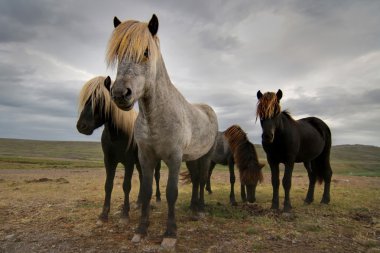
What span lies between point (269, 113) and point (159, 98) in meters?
3.43

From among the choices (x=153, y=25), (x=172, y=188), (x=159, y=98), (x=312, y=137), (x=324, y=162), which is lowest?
(x=172, y=188)

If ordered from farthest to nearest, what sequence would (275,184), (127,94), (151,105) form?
(275,184), (151,105), (127,94)

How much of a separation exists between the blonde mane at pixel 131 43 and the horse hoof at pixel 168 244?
2986 mm

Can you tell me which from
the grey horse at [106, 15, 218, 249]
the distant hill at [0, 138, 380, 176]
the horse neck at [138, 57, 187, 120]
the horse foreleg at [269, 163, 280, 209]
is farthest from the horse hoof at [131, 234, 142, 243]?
the distant hill at [0, 138, 380, 176]

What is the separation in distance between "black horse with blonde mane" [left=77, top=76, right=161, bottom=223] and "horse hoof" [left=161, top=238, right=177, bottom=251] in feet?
6.00

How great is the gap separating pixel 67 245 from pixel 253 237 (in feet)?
11.0

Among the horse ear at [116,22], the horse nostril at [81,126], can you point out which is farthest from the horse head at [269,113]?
the horse nostril at [81,126]

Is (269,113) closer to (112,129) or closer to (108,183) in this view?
(112,129)

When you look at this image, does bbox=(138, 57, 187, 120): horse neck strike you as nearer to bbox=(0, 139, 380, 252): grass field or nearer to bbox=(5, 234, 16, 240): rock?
bbox=(0, 139, 380, 252): grass field

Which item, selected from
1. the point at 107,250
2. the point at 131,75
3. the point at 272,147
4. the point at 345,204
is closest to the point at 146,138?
the point at 131,75

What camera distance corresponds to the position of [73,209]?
8.02 metres

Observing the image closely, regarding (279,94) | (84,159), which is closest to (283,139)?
(279,94)

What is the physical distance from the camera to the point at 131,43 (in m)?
4.46

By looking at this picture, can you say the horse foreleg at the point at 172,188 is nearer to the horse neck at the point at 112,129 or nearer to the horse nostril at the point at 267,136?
the horse neck at the point at 112,129
